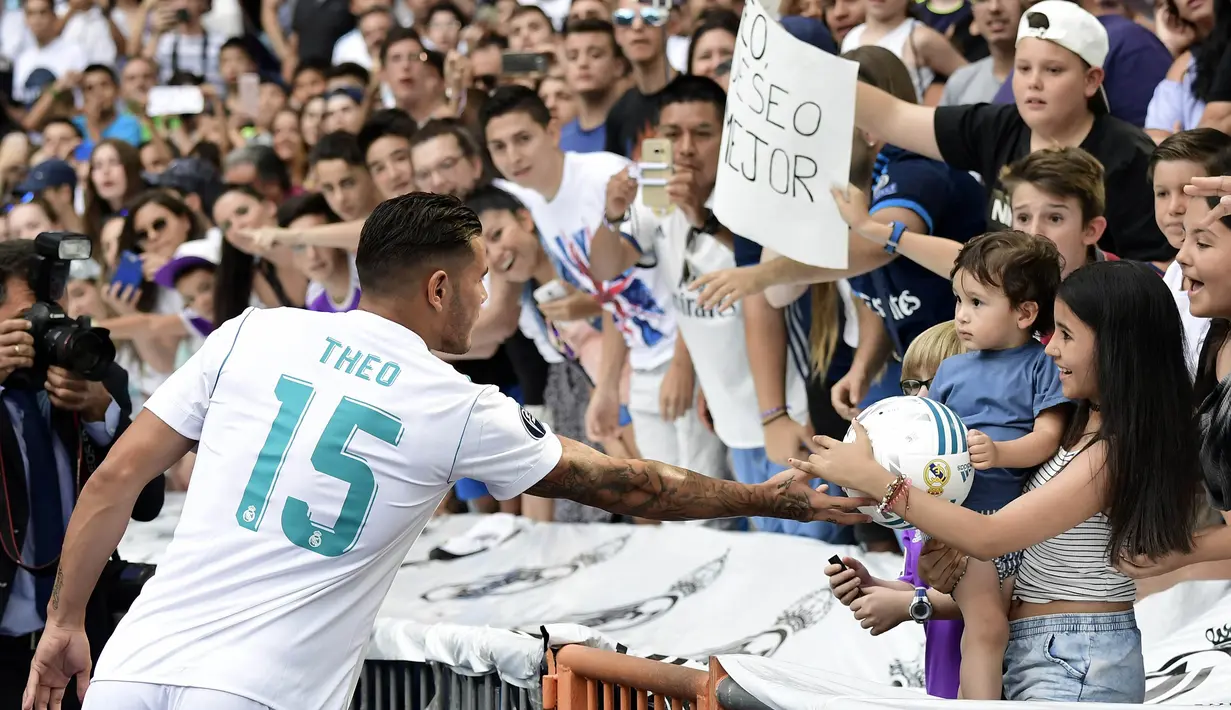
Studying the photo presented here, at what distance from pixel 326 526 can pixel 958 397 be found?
54.1 inches

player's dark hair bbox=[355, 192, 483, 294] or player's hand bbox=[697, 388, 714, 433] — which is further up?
player's dark hair bbox=[355, 192, 483, 294]

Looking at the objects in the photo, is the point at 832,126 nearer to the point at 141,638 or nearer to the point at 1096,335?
the point at 1096,335

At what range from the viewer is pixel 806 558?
209 inches

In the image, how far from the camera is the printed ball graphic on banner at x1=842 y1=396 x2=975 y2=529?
9.89 ft

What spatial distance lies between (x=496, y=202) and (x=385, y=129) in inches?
50.7

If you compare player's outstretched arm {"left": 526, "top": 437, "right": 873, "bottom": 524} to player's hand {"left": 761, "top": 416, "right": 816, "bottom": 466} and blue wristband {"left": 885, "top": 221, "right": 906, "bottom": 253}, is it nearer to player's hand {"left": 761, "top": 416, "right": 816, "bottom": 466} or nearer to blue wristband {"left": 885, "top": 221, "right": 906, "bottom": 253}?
blue wristband {"left": 885, "top": 221, "right": 906, "bottom": 253}

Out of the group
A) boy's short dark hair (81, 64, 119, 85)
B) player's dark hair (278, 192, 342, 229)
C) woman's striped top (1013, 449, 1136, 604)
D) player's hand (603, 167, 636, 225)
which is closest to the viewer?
woman's striped top (1013, 449, 1136, 604)

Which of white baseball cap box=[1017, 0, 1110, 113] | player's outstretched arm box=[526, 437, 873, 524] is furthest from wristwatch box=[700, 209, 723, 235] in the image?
player's outstretched arm box=[526, 437, 873, 524]

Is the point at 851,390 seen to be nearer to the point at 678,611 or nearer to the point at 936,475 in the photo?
the point at 678,611

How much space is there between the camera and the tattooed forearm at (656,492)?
317 cm

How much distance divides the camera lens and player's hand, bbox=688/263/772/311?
6.01 feet

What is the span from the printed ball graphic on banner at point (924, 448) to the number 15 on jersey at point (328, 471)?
37.8 inches

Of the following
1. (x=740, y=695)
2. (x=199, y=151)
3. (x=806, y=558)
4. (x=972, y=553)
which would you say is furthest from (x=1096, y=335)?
(x=199, y=151)

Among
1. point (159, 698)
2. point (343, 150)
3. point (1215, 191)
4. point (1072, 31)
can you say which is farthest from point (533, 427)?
point (343, 150)
